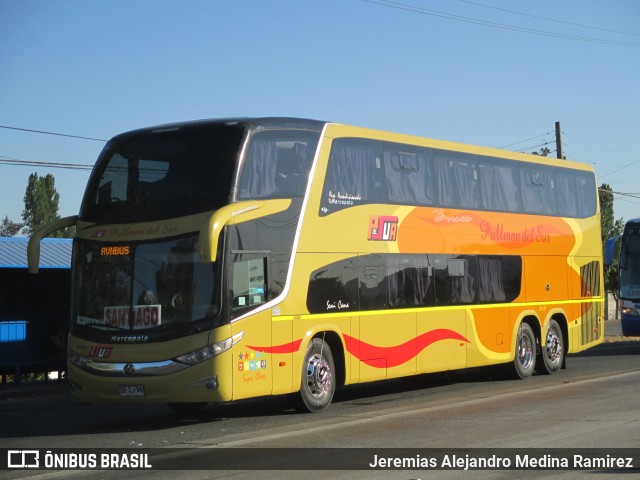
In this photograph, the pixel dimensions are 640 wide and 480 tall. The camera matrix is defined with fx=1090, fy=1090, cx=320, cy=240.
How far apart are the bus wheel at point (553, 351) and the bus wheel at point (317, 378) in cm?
739

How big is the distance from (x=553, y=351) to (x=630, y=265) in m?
7.72

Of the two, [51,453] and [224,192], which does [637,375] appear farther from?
[51,453]

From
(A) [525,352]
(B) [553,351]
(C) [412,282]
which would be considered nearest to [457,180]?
(C) [412,282]

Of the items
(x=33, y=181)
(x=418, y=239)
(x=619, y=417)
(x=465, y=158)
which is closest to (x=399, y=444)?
(x=619, y=417)

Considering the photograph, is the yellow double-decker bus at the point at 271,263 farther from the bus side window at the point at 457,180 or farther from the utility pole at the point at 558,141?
the utility pole at the point at 558,141

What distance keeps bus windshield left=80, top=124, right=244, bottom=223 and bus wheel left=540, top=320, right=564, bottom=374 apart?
1022 cm

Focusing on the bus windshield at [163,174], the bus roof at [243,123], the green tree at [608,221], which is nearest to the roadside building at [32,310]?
the bus windshield at [163,174]

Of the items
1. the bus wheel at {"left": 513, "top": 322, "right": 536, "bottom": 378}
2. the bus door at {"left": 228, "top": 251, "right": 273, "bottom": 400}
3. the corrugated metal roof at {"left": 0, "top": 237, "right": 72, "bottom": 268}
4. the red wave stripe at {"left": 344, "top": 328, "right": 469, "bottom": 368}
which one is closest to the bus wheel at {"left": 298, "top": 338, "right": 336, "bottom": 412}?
the red wave stripe at {"left": 344, "top": 328, "right": 469, "bottom": 368}

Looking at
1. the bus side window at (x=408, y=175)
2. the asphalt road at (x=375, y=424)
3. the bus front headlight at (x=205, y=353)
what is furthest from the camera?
the bus side window at (x=408, y=175)

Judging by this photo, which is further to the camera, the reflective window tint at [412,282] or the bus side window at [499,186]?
the bus side window at [499,186]

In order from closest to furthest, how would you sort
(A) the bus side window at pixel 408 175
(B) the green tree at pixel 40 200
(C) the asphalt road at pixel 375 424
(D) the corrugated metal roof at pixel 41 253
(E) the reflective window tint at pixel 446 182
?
(C) the asphalt road at pixel 375 424, (E) the reflective window tint at pixel 446 182, (A) the bus side window at pixel 408 175, (D) the corrugated metal roof at pixel 41 253, (B) the green tree at pixel 40 200

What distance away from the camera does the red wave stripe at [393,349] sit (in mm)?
17219

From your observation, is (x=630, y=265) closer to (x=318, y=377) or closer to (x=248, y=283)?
(x=318, y=377)

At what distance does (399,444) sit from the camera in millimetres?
12047
